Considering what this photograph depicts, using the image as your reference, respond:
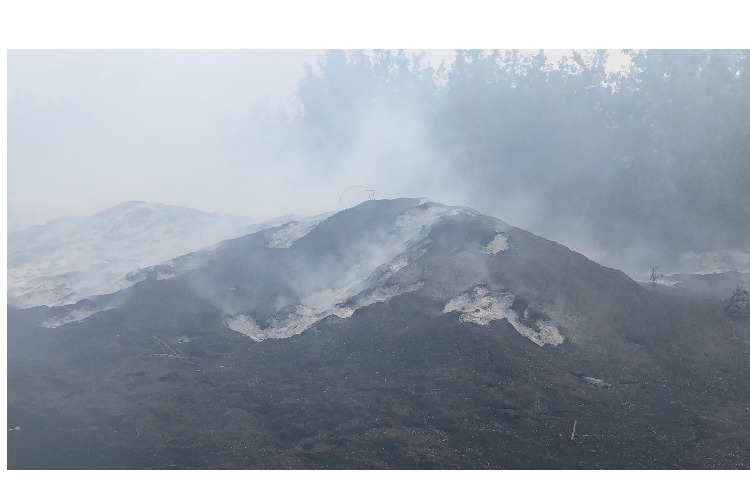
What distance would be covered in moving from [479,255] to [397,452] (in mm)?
12160

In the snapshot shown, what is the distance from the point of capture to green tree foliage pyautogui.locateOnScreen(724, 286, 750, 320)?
24.4 m

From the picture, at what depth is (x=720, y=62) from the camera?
143ft

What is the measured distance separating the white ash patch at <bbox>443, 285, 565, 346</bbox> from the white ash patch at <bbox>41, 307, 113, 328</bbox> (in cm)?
1698

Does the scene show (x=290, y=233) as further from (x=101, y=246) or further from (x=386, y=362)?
(x=101, y=246)

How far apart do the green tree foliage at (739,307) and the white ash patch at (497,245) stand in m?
9.70

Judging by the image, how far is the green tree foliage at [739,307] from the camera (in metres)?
24.4

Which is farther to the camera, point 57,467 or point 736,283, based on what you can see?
point 736,283

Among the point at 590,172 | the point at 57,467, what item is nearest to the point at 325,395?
the point at 57,467

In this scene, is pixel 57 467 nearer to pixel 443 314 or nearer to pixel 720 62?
pixel 443 314

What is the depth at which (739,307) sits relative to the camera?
80.3ft

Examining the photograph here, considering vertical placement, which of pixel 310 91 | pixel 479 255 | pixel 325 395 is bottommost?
pixel 325 395

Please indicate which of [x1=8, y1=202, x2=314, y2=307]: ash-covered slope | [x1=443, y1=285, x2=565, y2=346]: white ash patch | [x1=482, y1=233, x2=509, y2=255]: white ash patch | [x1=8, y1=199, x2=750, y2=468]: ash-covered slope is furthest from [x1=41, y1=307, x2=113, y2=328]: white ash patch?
[x1=482, y1=233, x2=509, y2=255]: white ash patch

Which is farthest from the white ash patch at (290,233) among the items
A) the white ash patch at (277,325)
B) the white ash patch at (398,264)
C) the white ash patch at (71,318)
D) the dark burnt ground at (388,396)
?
the white ash patch at (71,318)

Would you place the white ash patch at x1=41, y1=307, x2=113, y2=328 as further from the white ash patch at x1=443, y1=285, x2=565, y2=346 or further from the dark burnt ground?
the white ash patch at x1=443, y1=285, x2=565, y2=346
